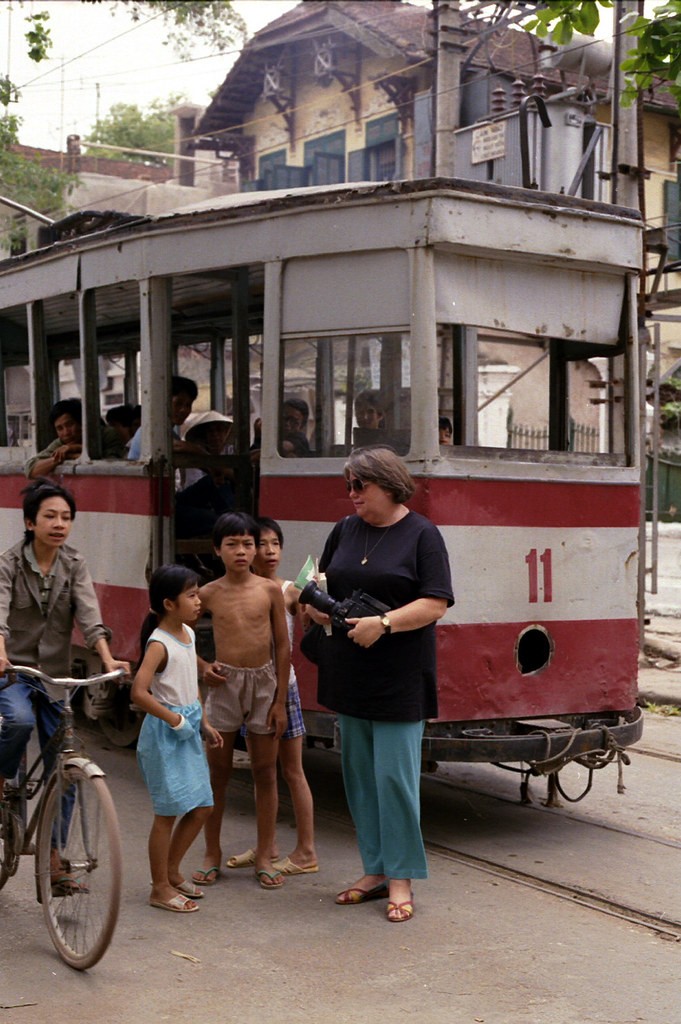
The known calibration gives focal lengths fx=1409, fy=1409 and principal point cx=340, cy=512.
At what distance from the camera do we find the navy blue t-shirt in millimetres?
5121

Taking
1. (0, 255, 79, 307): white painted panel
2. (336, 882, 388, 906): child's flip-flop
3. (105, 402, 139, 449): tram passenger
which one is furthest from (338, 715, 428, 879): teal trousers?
(0, 255, 79, 307): white painted panel

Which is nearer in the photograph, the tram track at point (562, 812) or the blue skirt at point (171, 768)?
the blue skirt at point (171, 768)

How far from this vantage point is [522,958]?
4691mm

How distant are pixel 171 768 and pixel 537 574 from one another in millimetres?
2097

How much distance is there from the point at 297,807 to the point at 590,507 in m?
2.03

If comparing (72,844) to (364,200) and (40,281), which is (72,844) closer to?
(364,200)

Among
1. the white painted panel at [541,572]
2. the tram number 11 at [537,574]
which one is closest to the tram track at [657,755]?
the white painted panel at [541,572]

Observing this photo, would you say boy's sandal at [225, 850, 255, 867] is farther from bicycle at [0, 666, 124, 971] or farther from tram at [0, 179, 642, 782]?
bicycle at [0, 666, 124, 971]

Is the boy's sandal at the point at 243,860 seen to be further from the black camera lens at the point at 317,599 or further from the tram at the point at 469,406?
the black camera lens at the point at 317,599

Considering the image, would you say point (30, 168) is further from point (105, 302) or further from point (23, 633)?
point (23, 633)

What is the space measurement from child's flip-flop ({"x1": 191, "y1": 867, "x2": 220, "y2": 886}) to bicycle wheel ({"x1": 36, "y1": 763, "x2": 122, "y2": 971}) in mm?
856

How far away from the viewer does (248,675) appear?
5.59m

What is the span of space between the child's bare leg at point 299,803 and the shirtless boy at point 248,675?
0.12 m

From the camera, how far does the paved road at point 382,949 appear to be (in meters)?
4.24
